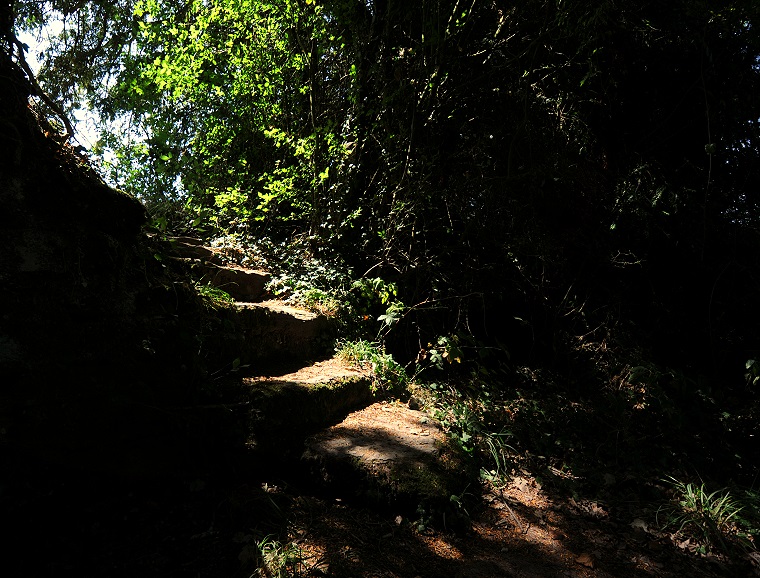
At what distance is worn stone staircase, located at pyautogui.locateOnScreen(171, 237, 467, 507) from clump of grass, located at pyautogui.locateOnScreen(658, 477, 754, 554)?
1647mm

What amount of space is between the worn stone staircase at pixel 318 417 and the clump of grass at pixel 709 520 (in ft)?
5.40

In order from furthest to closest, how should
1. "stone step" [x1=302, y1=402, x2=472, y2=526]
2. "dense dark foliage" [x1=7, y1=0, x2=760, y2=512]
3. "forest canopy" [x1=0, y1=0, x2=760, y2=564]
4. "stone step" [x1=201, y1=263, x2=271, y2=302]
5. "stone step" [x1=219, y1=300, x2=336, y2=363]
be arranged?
"dense dark foliage" [x1=7, y1=0, x2=760, y2=512]
"forest canopy" [x1=0, y1=0, x2=760, y2=564]
"stone step" [x1=201, y1=263, x2=271, y2=302]
"stone step" [x1=219, y1=300, x2=336, y2=363]
"stone step" [x1=302, y1=402, x2=472, y2=526]

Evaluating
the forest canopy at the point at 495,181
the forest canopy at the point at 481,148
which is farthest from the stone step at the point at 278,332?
the forest canopy at the point at 481,148

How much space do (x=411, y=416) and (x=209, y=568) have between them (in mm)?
2172

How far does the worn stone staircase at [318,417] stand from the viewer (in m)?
2.69

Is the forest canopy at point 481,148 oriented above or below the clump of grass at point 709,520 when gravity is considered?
above

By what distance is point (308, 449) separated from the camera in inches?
111

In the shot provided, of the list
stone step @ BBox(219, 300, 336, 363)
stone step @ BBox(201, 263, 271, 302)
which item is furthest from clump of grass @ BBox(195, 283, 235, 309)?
stone step @ BBox(201, 263, 271, 302)

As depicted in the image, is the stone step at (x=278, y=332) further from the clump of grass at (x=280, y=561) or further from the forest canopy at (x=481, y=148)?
the clump of grass at (x=280, y=561)

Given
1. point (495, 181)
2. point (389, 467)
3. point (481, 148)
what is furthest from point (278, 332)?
point (481, 148)

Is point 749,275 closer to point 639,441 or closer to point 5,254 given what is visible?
point 639,441

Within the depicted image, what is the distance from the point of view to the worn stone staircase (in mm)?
2689

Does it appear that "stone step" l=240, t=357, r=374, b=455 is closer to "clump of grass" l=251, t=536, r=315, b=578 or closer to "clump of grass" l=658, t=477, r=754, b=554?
"clump of grass" l=251, t=536, r=315, b=578

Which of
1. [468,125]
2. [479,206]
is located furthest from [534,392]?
[468,125]
